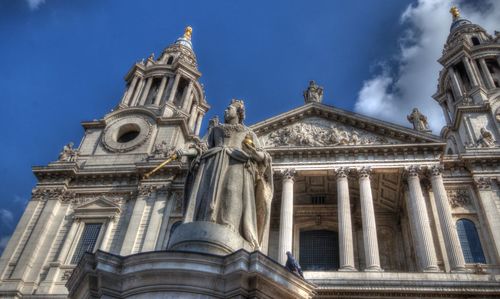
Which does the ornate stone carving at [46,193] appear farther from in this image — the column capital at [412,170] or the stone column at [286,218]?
the column capital at [412,170]

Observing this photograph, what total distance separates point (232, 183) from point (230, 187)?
97 millimetres

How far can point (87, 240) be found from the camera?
25.5 meters

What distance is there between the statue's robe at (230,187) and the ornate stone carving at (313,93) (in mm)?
21666

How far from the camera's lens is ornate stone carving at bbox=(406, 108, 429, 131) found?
90.0 feet

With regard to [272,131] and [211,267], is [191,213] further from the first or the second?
[272,131]

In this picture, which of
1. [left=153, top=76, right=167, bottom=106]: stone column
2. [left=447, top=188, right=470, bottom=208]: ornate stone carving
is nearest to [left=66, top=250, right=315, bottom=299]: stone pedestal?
[left=447, top=188, right=470, bottom=208]: ornate stone carving

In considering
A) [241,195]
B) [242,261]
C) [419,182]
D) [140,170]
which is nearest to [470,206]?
[419,182]

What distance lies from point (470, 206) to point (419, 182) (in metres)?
3.19

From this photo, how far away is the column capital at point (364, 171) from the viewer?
24297mm

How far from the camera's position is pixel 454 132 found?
105 feet

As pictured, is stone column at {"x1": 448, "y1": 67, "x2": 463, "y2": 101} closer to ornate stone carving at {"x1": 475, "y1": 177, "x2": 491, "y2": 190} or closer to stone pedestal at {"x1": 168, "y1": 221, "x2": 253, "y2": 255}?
ornate stone carving at {"x1": 475, "y1": 177, "x2": 491, "y2": 190}

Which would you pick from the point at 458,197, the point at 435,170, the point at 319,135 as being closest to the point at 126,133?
the point at 319,135

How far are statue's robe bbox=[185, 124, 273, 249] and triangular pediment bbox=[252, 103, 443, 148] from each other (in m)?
18.2

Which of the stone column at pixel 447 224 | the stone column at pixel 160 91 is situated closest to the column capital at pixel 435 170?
the stone column at pixel 447 224
